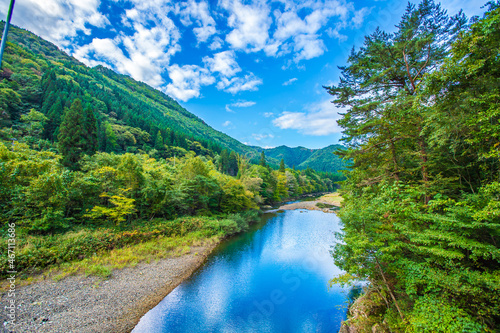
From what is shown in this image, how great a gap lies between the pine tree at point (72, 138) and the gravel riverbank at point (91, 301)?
15.9m

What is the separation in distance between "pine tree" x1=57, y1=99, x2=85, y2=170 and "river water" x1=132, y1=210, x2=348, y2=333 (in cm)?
1839

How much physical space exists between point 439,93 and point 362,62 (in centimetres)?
428

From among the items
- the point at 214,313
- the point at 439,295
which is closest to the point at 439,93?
the point at 439,295

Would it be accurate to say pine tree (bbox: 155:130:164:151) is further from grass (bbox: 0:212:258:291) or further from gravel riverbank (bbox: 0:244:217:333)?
gravel riverbank (bbox: 0:244:217:333)

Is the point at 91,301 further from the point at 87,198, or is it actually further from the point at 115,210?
the point at 87,198

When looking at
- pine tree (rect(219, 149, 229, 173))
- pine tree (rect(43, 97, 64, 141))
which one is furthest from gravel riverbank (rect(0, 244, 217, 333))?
pine tree (rect(219, 149, 229, 173))

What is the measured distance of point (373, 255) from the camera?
20.4ft

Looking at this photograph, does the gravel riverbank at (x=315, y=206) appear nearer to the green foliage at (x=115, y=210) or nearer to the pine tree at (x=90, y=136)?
the green foliage at (x=115, y=210)

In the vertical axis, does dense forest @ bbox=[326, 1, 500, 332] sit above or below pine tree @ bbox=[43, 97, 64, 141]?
below

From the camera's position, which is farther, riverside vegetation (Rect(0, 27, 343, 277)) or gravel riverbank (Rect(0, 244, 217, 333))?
riverside vegetation (Rect(0, 27, 343, 277))

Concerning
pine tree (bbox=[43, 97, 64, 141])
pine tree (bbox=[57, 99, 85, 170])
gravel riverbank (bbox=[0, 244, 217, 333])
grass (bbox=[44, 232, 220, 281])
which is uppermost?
pine tree (bbox=[43, 97, 64, 141])

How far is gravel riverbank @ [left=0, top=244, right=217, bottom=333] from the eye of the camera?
6.77 metres

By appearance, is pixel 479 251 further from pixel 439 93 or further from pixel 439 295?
pixel 439 93

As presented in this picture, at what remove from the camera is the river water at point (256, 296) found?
7.98 metres
